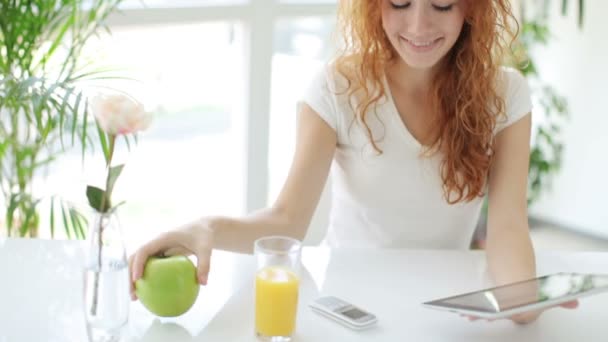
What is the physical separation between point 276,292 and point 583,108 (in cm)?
315

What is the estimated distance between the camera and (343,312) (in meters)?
1.40

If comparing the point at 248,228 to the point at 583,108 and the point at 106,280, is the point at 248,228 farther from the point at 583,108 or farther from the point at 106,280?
the point at 583,108

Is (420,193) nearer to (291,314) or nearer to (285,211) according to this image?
(285,211)

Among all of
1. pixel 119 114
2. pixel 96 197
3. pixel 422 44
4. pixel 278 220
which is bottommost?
pixel 278 220

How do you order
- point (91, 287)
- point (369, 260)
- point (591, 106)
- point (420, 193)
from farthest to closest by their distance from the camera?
point (591, 106), point (420, 193), point (369, 260), point (91, 287)

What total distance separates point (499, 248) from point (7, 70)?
1.34 m

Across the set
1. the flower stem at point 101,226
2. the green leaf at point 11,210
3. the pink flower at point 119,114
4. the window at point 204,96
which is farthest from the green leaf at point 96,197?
the window at point 204,96

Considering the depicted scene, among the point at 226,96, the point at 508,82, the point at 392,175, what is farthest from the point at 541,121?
the point at 392,175

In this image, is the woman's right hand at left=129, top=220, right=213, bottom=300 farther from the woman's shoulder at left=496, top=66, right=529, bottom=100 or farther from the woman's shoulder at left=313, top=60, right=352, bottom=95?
the woman's shoulder at left=496, top=66, right=529, bottom=100

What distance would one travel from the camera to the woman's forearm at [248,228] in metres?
1.61

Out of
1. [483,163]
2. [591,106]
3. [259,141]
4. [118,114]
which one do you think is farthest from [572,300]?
[591,106]

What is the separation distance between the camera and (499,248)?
1.71 meters

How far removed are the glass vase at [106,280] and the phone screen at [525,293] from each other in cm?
47

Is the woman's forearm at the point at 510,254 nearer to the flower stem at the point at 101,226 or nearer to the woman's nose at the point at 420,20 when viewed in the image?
the woman's nose at the point at 420,20
